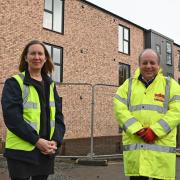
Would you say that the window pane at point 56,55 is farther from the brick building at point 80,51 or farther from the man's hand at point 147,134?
the man's hand at point 147,134

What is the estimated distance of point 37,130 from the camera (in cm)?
341

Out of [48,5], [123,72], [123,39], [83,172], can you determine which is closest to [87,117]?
[48,5]

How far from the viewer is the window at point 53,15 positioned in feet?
63.5

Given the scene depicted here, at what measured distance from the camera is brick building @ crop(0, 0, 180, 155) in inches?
625

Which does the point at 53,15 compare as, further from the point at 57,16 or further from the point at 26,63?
the point at 26,63

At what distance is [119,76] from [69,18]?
6240mm

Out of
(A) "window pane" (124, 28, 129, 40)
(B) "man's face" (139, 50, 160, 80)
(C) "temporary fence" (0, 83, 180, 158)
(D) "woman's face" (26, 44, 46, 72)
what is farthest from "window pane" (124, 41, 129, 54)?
(D) "woman's face" (26, 44, 46, 72)

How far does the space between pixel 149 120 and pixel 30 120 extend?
1.30m

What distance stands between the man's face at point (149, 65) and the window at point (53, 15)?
51.1 feet

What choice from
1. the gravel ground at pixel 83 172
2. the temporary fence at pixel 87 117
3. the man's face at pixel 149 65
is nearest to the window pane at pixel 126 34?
the temporary fence at pixel 87 117

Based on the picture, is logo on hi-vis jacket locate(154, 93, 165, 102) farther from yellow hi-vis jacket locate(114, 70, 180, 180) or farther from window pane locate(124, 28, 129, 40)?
window pane locate(124, 28, 129, 40)

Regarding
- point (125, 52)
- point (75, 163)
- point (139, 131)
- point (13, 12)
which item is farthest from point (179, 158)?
point (125, 52)

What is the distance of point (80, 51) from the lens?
2120cm

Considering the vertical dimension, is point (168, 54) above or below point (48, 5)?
below
